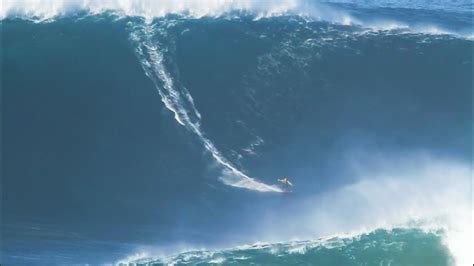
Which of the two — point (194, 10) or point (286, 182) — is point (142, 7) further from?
point (286, 182)

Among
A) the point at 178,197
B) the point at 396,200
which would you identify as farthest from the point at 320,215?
the point at 178,197

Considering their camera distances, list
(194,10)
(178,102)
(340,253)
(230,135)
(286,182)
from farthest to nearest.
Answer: (194,10)
(178,102)
(230,135)
(286,182)
(340,253)

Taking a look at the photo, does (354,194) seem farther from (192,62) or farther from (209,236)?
(192,62)

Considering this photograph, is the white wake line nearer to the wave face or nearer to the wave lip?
the wave lip

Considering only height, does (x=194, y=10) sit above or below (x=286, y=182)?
above

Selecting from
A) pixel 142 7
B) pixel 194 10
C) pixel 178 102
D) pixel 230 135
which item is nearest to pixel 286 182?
pixel 230 135

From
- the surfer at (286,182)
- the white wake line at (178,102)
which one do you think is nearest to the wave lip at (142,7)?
the white wake line at (178,102)

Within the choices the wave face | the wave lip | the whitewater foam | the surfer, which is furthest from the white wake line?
the wave face

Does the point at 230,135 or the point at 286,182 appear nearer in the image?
the point at 286,182
